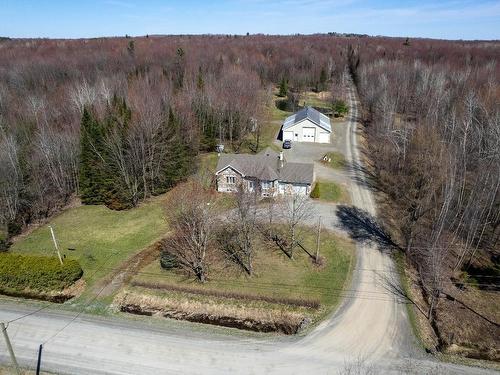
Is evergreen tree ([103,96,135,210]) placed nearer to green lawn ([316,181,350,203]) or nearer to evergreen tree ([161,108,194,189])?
evergreen tree ([161,108,194,189])

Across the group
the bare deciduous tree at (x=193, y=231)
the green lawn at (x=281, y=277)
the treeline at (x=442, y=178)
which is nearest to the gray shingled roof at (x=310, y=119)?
the treeline at (x=442, y=178)

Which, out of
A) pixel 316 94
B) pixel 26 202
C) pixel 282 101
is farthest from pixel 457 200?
pixel 316 94

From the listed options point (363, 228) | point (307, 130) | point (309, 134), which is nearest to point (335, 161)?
point (309, 134)

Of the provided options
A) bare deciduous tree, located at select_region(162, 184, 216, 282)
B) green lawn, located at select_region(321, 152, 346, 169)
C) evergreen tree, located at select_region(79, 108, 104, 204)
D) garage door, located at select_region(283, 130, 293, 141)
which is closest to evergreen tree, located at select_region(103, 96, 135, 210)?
evergreen tree, located at select_region(79, 108, 104, 204)

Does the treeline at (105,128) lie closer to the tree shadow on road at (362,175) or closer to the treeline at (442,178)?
the tree shadow on road at (362,175)

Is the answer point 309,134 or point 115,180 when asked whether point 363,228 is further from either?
point 309,134

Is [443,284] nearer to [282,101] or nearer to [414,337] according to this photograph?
[414,337]

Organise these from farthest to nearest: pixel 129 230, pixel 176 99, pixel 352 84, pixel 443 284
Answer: pixel 352 84
pixel 176 99
pixel 129 230
pixel 443 284
